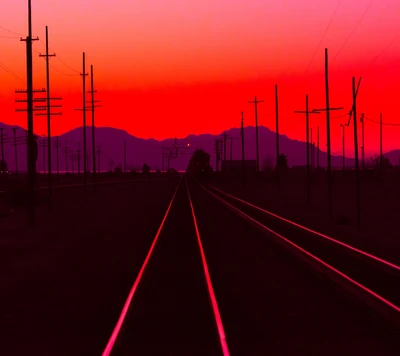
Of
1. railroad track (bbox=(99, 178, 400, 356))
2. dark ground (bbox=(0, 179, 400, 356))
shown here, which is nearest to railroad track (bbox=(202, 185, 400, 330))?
railroad track (bbox=(99, 178, 400, 356))

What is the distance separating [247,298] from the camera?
12.4 m

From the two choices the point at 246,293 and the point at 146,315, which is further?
the point at 246,293

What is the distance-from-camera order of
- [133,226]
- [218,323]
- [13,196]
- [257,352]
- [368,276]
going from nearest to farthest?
[257,352], [218,323], [368,276], [133,226], [13,196]

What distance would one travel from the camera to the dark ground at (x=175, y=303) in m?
8.84

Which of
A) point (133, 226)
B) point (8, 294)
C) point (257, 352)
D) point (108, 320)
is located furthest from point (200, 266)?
point (133, 226)

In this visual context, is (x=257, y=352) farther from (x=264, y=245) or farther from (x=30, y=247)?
(x=30, y=247)

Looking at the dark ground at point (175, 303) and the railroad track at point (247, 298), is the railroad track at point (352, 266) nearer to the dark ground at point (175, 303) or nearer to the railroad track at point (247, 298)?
the railroad track at point (247, 298)

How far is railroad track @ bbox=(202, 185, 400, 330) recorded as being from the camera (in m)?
12.1

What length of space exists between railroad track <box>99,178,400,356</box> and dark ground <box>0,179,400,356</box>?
0.02 m

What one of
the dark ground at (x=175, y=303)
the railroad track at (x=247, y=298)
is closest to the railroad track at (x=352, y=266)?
the railroad track at (x=247, y=298)

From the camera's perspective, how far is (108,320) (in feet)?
34.3

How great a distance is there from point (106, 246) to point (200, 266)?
6003 millimetres

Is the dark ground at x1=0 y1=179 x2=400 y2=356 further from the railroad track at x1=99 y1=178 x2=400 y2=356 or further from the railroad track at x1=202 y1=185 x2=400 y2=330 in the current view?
the railroad track at x1=202 y1=185 x2=400 y2=330

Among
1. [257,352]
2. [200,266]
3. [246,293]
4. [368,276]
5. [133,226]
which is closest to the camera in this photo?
[257,352]
